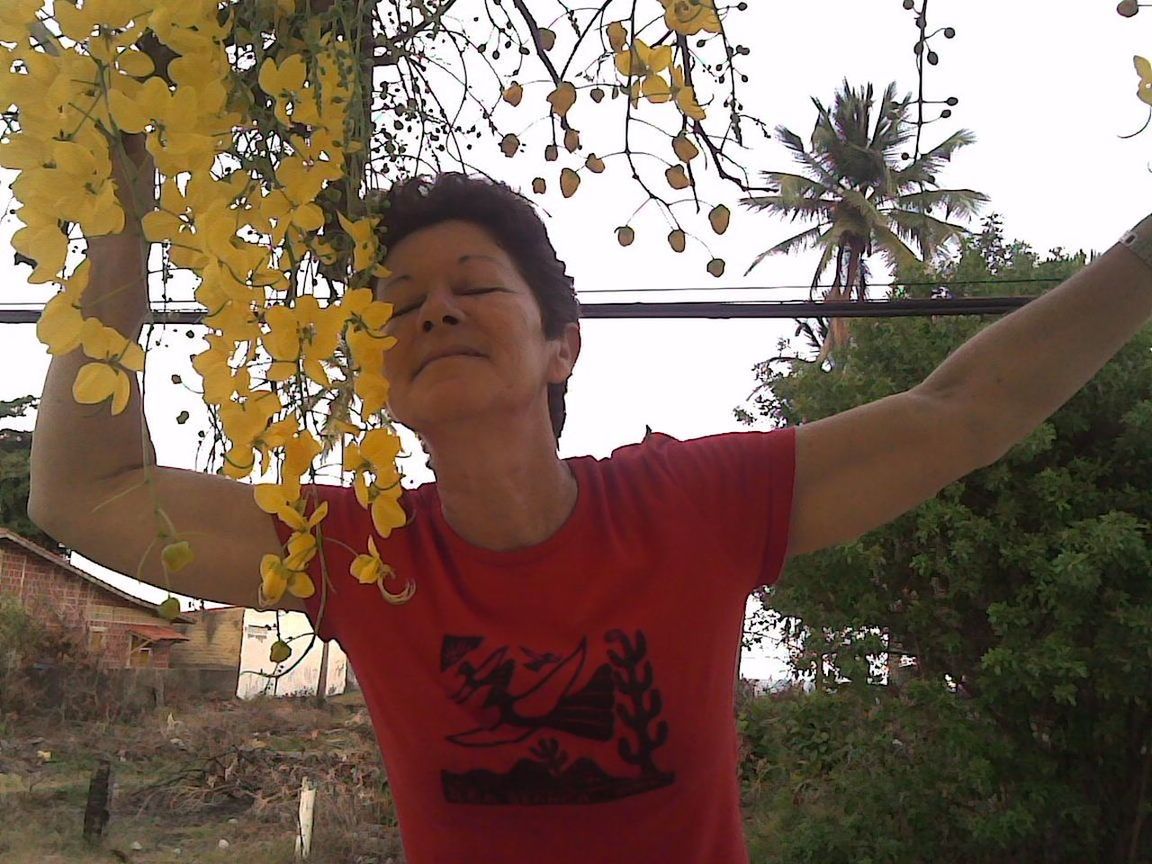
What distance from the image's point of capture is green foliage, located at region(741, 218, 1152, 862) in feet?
6.77

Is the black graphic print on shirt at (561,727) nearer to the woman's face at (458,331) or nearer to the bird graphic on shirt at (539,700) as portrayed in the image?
the bird graphic on shirt at (539,700)

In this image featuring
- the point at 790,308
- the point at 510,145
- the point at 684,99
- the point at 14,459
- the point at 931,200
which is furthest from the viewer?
the point at 931,200

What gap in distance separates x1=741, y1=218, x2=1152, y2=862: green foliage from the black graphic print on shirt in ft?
5.23

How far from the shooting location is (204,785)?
2.55 m

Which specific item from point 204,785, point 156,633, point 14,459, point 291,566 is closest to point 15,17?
point 291,566

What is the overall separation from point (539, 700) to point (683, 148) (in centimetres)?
33

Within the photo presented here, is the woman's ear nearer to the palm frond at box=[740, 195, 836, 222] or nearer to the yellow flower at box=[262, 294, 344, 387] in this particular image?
the palm frond at box=[740, 195, 836, 222]

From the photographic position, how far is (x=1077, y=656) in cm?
207

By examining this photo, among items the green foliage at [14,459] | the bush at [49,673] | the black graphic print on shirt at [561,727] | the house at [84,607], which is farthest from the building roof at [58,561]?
the black graphic print on shirt at [561,727]

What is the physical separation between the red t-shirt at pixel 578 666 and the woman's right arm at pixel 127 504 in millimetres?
37

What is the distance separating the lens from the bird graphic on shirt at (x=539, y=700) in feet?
1.91

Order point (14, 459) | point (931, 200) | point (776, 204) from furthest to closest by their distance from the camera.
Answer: point (931, 200) → point (14, 459) → point (776, 204)

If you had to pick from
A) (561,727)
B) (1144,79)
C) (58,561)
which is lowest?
(561,727)

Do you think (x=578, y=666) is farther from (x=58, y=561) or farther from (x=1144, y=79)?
(x=58, y=561)
